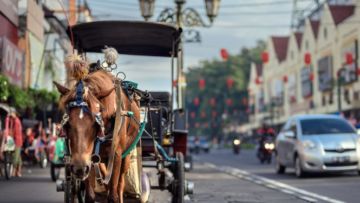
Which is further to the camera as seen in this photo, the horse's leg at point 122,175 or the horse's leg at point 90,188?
the horse's leg at point 122,175

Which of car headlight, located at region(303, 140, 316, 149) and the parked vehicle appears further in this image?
car headlight, located at region(303, 140, 316, 149)

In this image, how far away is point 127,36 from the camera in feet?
44.4

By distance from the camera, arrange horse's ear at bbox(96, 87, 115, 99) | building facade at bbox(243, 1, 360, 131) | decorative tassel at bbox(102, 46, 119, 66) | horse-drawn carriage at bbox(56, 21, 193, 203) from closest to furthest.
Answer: horse-drawn carriage at bbox(56, 21, 193, 203)
horse's ear at bbox(96, 87, 115, 99)
decorative tassel at bbox(102, 46, 119, 66)
building facade at bbox(243, 1, 360, 131)

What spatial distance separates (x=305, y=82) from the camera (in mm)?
80750

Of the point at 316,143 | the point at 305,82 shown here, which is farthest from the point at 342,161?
the point at 305,82

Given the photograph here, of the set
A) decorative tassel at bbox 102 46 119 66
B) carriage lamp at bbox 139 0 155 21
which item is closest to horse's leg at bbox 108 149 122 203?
decorative tassel at bbox 102 46 119 66

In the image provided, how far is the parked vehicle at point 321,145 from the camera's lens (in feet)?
65.6

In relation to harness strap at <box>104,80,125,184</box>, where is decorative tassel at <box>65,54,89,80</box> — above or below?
above

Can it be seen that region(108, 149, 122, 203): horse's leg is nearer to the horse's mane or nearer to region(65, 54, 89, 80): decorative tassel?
the horse's mane

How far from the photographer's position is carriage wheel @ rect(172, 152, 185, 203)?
37.3 feet

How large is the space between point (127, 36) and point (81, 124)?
651 cm

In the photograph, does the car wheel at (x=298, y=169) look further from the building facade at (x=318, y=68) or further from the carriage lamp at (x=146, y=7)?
the building facade at (x=318, y=68)

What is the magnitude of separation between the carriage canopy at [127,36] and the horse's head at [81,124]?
5.22m

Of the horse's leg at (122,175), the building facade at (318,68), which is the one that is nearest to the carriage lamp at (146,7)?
the horse's leg at (122,175)
